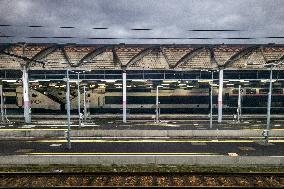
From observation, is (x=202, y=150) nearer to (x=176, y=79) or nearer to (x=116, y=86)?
(x=176, y=79)

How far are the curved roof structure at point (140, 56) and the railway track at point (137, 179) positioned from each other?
19.1m

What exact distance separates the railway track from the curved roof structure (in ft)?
62.5

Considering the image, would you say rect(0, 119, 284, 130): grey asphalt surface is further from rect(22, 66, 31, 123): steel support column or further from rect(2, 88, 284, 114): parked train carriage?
rect(2, 88, 284, 114): parked train carriage

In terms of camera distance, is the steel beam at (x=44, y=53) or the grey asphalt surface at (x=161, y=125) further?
the steel beam at (x=44, y=53)

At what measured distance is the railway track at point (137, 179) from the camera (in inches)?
514

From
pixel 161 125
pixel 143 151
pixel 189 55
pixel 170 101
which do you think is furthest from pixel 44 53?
pixel 143 151

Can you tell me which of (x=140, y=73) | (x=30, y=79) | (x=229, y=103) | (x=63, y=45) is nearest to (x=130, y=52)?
(x=140, y=73)

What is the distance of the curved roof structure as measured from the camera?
3189cm

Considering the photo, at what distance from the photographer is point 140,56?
32969 mm

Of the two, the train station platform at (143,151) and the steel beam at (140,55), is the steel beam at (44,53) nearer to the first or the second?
the steel beam at (140,55)

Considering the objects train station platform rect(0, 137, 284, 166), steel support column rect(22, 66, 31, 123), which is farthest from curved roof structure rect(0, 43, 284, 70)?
train station platform rect(0, 137, 284, 166)

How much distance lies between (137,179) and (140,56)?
843 inches

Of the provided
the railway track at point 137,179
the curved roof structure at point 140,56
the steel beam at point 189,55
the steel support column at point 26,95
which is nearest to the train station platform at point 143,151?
the railway track at point 137,179

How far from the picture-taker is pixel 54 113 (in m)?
38.2
